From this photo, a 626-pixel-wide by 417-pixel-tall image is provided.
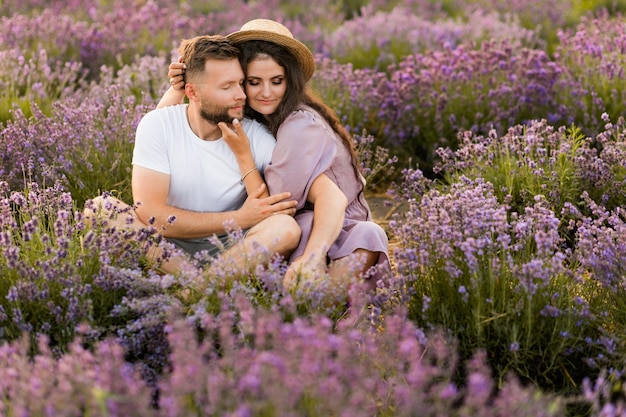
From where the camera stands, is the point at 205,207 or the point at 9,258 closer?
the point at 9,258

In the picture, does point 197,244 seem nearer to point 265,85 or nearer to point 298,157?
point 298,157

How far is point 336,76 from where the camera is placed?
19.3ft

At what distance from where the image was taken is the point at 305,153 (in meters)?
3.61

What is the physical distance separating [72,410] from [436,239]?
4.98 ft

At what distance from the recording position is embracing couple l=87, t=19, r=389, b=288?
11.6 feet

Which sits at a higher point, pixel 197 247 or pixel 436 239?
pixel 436 239

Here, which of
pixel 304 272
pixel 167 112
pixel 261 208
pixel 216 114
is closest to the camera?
pixel 304 272

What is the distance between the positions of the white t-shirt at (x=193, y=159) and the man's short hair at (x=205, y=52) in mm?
259

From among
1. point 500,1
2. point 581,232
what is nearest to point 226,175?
point 581,232

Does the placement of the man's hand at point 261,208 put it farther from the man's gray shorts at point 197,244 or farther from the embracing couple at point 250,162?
the man's gray shorts at point 197,244

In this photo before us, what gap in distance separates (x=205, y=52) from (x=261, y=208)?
0.74 m

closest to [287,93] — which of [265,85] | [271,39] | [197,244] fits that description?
[265,85]

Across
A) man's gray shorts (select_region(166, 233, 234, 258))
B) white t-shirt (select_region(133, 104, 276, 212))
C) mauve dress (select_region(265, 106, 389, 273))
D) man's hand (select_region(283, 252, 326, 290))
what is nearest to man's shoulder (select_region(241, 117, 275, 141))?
white t-shirt (select_region(133, 104, 276, 212))

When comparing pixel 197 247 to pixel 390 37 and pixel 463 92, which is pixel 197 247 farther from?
pixel 390 37
